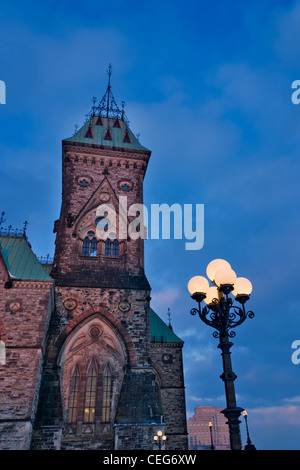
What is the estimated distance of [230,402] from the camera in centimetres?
721

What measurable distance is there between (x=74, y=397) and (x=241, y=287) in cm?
1539

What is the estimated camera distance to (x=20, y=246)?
22750mm

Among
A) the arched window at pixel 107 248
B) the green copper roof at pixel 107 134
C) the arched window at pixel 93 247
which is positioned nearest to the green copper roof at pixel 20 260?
the arched window at pixel 93 247

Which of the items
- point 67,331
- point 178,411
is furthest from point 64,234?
point 178,411

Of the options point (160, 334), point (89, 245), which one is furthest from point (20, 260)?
point (160, 334)

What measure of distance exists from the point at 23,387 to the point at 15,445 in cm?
231

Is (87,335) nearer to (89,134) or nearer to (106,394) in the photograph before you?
(106,394)

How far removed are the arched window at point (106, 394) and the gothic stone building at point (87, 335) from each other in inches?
2.0

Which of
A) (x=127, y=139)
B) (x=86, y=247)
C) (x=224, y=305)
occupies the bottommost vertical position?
(x=224, y=305)

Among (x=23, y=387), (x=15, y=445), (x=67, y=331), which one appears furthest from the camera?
(x=67, y=331)

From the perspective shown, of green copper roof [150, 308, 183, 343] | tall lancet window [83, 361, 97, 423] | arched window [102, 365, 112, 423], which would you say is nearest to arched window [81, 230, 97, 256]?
tall lancet window [83, 361, 97, 423]

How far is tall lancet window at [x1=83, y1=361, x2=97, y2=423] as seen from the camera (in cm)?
1988

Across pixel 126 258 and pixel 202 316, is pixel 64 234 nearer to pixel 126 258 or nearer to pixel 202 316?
pixel 126 258

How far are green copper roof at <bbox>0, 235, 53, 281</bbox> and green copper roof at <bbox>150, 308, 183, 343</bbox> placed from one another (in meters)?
11.8
